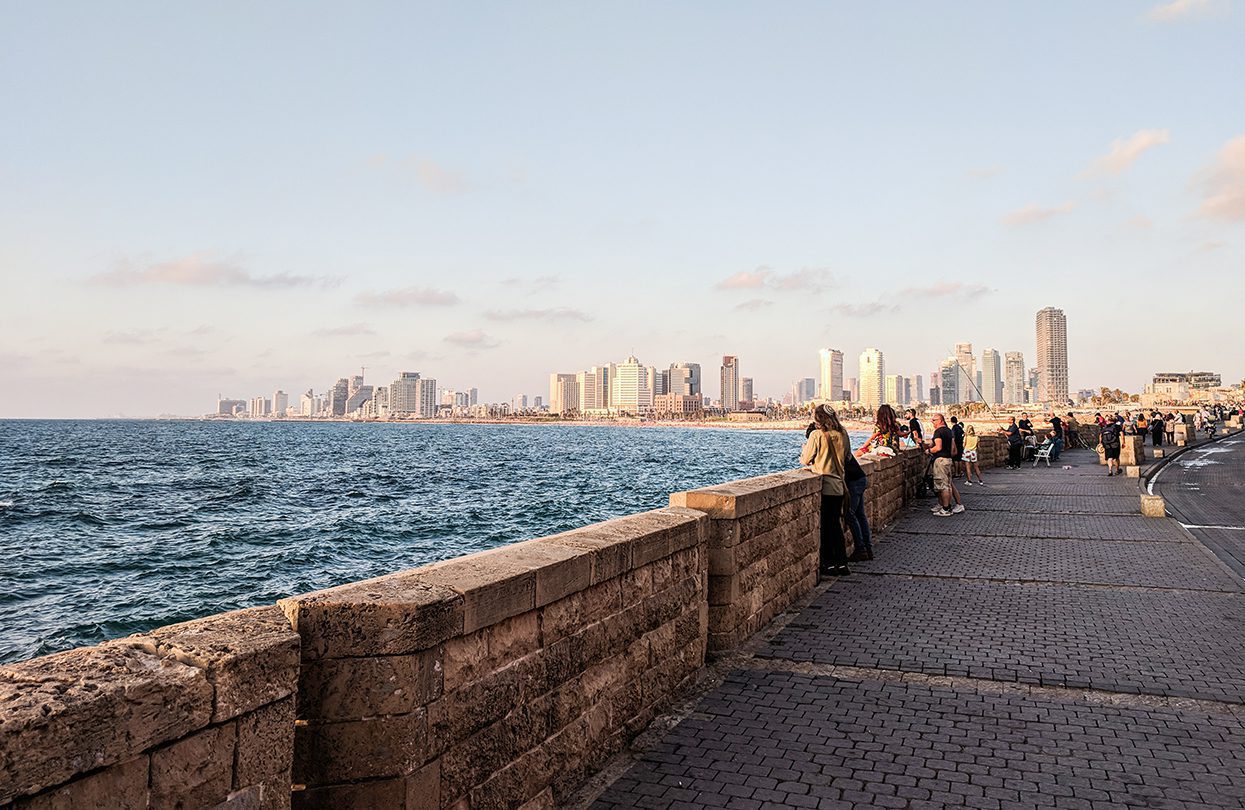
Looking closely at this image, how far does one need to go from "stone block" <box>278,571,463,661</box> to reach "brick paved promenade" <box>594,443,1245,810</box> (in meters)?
1.57

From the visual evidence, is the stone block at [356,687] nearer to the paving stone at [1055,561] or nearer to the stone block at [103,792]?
the stone block at [103,792]

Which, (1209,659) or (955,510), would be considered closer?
(1209,659)

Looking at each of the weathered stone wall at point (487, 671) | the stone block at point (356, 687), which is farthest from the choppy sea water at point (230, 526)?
the stone block at point (356, 687)

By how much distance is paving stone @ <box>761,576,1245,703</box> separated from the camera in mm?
6096

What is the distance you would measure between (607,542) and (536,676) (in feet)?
2.97

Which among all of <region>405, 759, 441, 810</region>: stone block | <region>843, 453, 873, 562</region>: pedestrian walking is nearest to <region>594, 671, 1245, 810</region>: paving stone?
<region>405, 759, 441, 810</region>: stone block

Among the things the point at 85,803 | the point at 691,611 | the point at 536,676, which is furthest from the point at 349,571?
the point at 85,803

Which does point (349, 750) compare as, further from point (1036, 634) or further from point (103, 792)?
point (1036, 634)

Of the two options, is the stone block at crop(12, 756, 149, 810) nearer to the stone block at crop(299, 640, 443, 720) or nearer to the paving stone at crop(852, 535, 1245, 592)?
the stone block at crop(299, 640, 443, 720)

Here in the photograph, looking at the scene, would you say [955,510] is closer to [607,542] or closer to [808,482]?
[808,482]

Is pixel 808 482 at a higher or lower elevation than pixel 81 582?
higher

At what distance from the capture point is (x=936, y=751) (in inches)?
184

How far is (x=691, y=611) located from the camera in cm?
577

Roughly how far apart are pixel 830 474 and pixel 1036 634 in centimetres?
280
